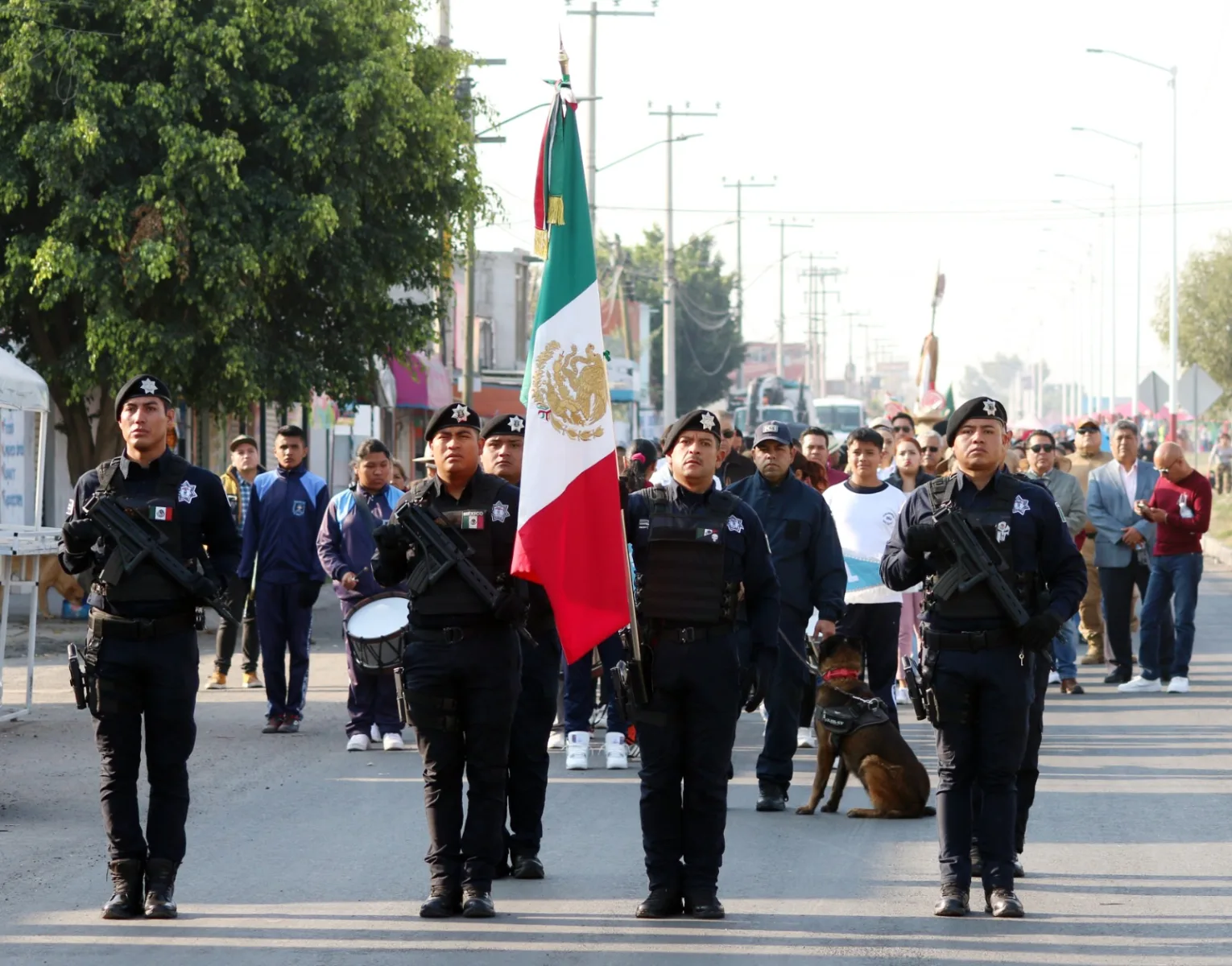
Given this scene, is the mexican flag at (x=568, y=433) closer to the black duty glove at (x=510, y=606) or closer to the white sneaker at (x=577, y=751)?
the black duty glove at (x=510, y=606)

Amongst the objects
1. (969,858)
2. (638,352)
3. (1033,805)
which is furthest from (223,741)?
(638,352)

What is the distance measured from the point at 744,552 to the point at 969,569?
37.0 inches

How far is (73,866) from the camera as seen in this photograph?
8.57m

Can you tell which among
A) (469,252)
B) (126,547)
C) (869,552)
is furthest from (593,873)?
(469,252)

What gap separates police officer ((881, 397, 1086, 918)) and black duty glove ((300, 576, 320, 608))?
666 cm

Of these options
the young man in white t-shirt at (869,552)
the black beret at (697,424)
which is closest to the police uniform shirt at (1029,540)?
the black beret at (697,424)

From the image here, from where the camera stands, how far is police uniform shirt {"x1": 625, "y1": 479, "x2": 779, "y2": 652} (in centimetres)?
769

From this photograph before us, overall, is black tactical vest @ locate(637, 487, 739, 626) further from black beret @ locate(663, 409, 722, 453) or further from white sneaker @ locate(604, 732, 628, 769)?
white sneaker @ locate(604, 732, 628, 769)

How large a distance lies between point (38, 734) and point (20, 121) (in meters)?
9.39

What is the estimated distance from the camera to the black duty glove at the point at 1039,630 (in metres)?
7.35

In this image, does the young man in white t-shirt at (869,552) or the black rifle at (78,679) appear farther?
the young man in white t-shirt at (869,552)

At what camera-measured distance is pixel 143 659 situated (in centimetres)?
750

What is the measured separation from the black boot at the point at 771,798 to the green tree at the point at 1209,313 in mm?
56794

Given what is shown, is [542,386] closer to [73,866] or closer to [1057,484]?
[73,866]
